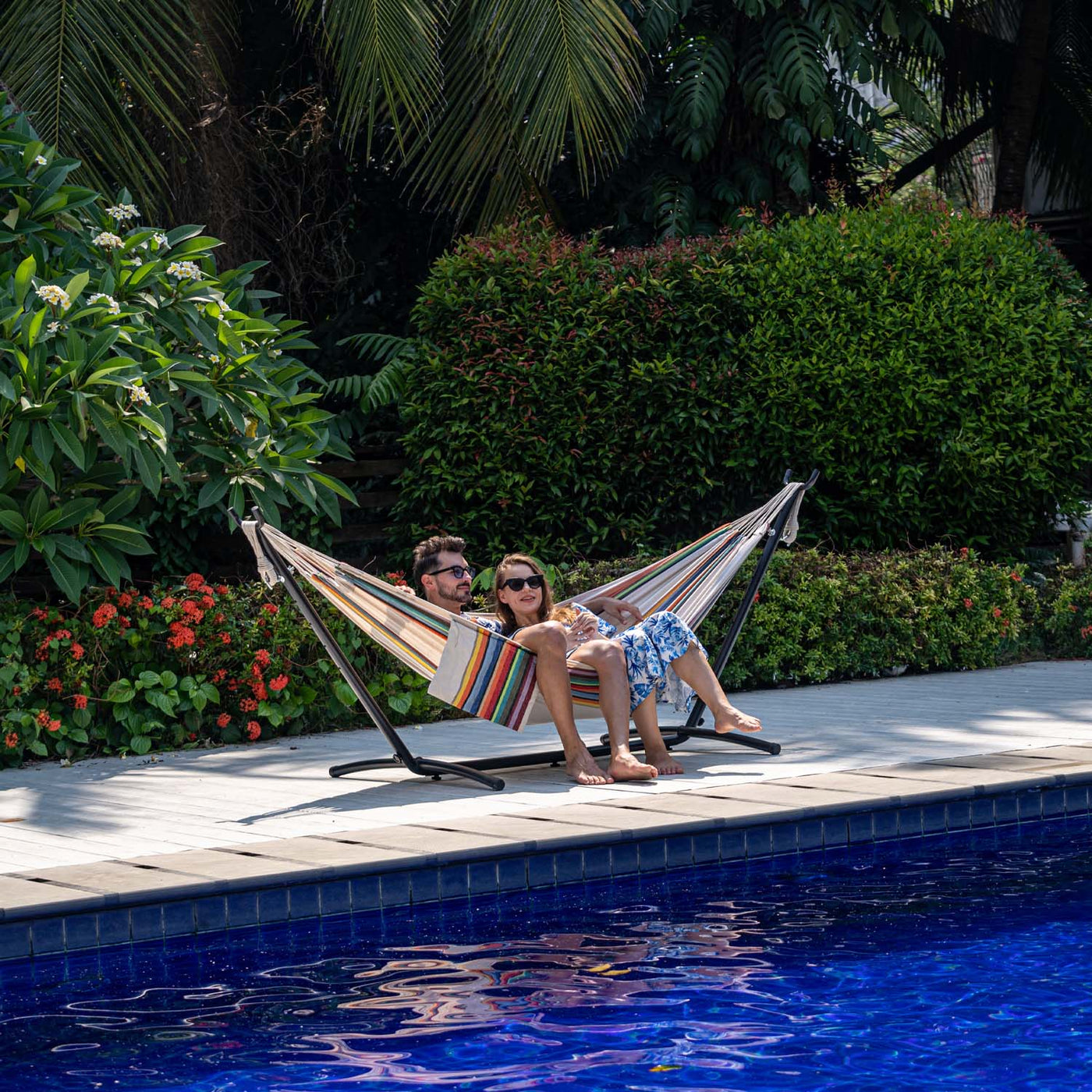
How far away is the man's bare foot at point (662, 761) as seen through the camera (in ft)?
20.6

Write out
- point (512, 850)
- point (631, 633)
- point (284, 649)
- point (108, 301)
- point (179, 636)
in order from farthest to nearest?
point (284, 649) → point (179, 636) → point (108, 301) → point (631, 633) → point (512, 850)

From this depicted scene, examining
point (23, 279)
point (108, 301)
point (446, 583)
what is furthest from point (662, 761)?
point (23, 279)

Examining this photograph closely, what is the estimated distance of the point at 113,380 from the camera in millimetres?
6676

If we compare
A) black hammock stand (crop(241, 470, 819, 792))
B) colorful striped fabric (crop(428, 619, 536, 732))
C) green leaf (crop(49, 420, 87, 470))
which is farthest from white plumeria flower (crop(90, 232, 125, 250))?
colorful striped fabric (crop(428, 619, 536, 732))

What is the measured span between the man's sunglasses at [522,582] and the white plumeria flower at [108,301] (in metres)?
2.20

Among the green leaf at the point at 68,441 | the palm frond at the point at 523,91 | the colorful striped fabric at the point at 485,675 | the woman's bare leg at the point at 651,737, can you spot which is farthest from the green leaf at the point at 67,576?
the palm frond at the point at 523,91

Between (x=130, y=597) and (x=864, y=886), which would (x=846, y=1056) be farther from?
(x=130, y=597)

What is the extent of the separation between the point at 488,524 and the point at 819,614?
2211 millimetres

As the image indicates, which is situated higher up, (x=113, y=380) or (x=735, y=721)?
(x=113, y=380)

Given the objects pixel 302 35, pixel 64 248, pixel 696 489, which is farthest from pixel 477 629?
pixel 302 35

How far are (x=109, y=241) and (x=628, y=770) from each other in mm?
3605

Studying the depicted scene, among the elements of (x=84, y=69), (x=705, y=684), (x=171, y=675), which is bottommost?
(x=705, y=684)

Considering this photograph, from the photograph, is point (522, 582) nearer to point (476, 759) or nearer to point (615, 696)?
point (615, 696)

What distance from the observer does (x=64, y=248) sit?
7578mm
